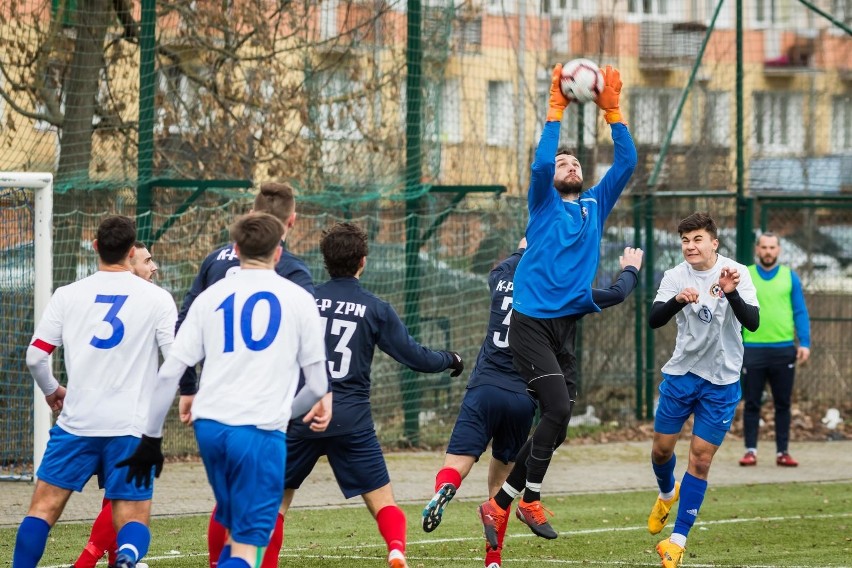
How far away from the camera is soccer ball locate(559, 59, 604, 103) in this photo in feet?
24.8

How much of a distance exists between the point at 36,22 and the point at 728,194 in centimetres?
785

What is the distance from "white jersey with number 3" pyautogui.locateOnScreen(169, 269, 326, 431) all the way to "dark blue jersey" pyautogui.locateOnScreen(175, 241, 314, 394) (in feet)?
2.65

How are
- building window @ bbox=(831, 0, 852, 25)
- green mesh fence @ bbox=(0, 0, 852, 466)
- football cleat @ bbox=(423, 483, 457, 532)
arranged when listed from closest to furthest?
football cleat @ bbox=(423, 483, 457, 532), green mesh fence @ bbox=(0, 0, 852, 466), building window @ bbox=(831, 0, 852, 25)

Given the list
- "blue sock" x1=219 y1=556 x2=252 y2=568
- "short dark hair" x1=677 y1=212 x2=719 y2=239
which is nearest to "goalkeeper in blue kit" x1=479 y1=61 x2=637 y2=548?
"short dark hair" x1=677 y1=212 x2=719 y2=239

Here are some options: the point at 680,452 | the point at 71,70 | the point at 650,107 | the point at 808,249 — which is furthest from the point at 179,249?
the point at 808,249

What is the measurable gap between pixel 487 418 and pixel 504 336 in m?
0.51

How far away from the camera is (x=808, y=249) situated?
631 inches

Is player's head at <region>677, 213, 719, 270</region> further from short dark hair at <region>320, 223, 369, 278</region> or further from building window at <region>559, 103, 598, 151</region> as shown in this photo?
building window at <region>559, 103, 598, 151</region>

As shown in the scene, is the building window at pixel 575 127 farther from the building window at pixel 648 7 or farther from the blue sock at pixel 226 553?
the blue sock at pixel 226 553

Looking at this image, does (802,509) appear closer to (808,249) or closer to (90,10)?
(808,249)

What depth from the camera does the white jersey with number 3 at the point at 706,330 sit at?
8.54 meters

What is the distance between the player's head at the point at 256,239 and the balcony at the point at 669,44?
11525 millimetres

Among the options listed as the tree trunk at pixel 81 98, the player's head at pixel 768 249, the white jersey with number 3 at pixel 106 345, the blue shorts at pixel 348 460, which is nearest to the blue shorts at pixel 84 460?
the white jersey with number 3 at pixel 106 345

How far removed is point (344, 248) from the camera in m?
6.95
